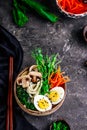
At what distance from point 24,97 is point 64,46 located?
1.70 feet

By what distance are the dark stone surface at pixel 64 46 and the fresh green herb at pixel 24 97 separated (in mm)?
144

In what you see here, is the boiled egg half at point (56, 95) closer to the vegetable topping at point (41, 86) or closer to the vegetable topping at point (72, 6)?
the vegetable topping at point (41, 86)

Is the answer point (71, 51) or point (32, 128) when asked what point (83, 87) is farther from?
point (32, 128)

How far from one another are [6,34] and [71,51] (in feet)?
1.56

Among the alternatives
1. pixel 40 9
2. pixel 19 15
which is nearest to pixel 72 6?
pixel 40 9

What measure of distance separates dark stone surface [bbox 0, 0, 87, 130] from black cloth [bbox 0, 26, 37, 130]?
0.27ft

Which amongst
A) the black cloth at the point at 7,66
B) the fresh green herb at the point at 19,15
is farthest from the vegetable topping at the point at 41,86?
the fresh green herb at the point at 19,15

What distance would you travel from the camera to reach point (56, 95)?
296 cm

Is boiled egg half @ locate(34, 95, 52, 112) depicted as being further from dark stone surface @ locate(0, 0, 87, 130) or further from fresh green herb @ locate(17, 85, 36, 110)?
dark stone surface @ locate(0, 0, 87, 130)

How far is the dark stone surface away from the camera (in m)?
3.10

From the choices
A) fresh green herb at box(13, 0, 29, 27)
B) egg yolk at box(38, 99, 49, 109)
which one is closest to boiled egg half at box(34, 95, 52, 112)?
egg yolk at box(38, 99, 49, 109)

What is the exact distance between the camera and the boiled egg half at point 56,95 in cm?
296

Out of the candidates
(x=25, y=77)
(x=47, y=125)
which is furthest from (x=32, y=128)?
(x=25, y=77)

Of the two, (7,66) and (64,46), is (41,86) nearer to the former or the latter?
(7,66)
